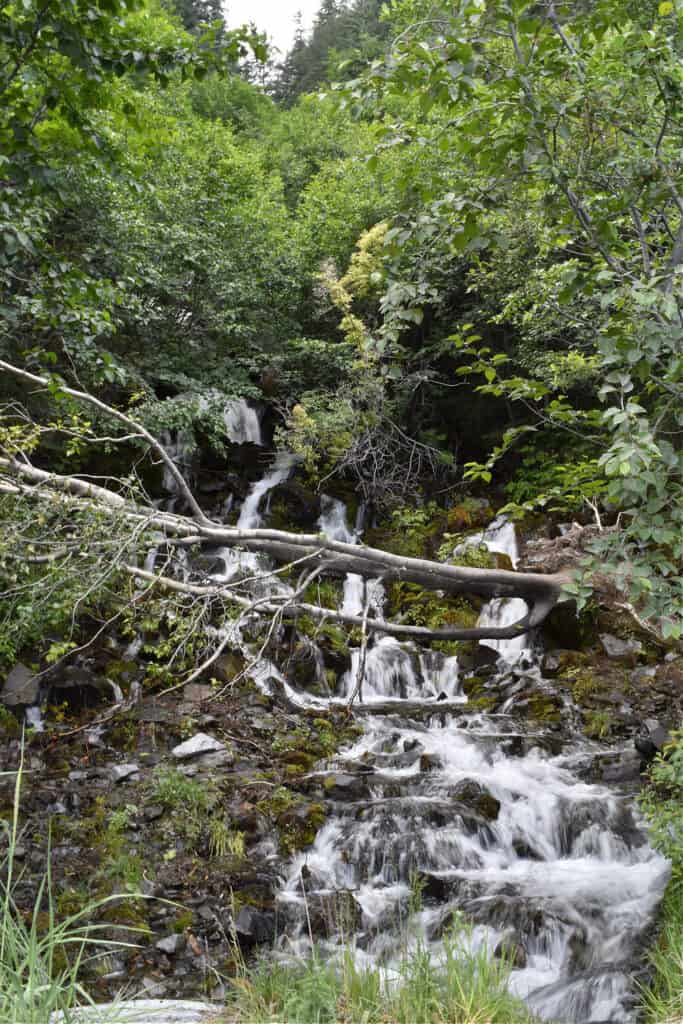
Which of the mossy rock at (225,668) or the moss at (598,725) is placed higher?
the mossy rock at (225,668)

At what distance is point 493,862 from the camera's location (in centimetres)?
628

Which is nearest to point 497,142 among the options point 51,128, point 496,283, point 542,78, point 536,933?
point 542,78

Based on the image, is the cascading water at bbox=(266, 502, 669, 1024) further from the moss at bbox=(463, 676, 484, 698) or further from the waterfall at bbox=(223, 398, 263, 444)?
the waterfall at bbox=(223, 398, 263, 444)

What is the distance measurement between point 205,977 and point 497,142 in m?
5.50

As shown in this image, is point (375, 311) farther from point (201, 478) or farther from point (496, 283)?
point (201, 478)

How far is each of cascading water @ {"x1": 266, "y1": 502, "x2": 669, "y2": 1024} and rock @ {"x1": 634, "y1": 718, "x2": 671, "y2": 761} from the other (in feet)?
1.81

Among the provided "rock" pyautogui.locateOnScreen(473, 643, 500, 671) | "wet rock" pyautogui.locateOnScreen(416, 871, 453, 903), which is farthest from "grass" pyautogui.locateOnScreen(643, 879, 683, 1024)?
"rock" pyautogui.locateOnScreen(473, 643, 500, 671)

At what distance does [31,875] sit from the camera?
5.96 m

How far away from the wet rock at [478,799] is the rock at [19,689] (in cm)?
497

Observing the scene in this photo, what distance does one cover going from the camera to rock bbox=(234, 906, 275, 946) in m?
5.41

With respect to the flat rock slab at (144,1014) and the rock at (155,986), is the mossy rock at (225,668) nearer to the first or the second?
the rock at (155,986)

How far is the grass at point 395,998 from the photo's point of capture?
284cm

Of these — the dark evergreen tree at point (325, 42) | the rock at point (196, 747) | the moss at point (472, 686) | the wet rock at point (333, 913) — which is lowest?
the wet rock at point (333, 913)

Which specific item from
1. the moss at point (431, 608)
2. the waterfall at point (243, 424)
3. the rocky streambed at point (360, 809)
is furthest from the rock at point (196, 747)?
the waterfall at point (243, 424)
